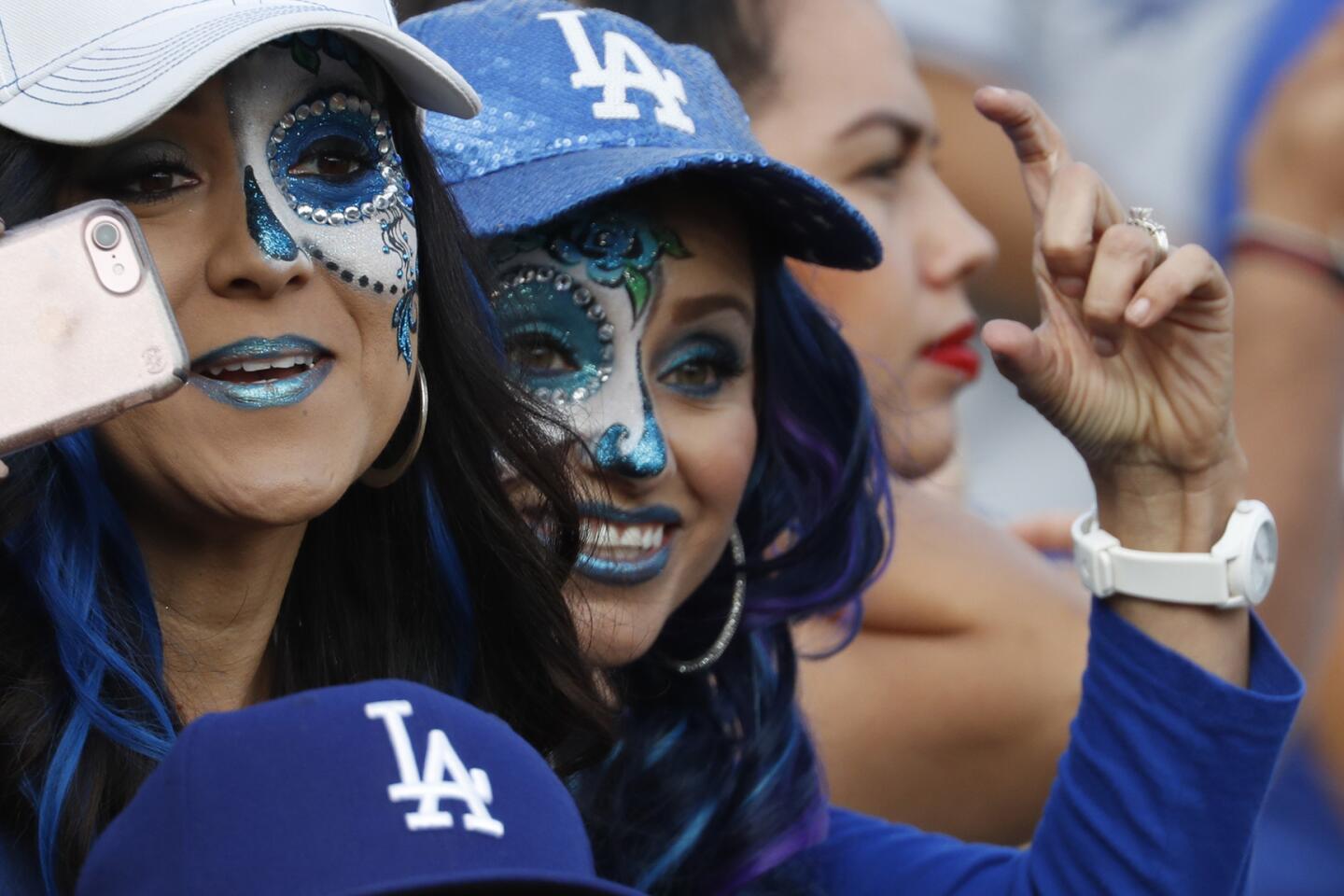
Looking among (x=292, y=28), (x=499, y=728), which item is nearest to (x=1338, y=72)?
(x=292, y=28)

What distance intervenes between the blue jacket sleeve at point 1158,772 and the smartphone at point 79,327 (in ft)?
3.75

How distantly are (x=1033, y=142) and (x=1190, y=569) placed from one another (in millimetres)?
459

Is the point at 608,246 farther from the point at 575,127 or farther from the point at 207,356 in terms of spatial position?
the point at 207,356

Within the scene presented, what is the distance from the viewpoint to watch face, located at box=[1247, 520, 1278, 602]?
2.06 m

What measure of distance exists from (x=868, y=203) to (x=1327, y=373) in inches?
35.4

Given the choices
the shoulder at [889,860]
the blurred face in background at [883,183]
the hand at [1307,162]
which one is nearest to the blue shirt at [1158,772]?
the shoulder at [889,860]

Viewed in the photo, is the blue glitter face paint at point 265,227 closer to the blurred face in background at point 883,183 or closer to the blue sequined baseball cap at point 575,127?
the blue sequined baseball cap at point 575,127

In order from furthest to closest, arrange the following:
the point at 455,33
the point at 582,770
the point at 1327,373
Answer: the point at 1327,373
the point at 455,33
the point at 582,770

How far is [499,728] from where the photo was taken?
113 cm

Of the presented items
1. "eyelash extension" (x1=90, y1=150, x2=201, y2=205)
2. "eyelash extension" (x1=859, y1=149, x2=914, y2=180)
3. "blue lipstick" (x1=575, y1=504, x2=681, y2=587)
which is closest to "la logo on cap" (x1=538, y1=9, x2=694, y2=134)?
"blue lipstick" (x1=575, y1=504, x2=681, y2=587)

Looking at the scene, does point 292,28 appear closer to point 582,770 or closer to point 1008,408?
point 582,770

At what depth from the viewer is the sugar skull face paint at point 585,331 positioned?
1.89 m

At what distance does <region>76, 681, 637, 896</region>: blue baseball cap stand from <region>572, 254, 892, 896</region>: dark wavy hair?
93cm

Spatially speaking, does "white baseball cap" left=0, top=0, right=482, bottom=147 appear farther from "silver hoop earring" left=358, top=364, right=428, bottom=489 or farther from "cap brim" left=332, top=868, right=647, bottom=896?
"cap brim" left=332, top=868, right=647, bottom=896
